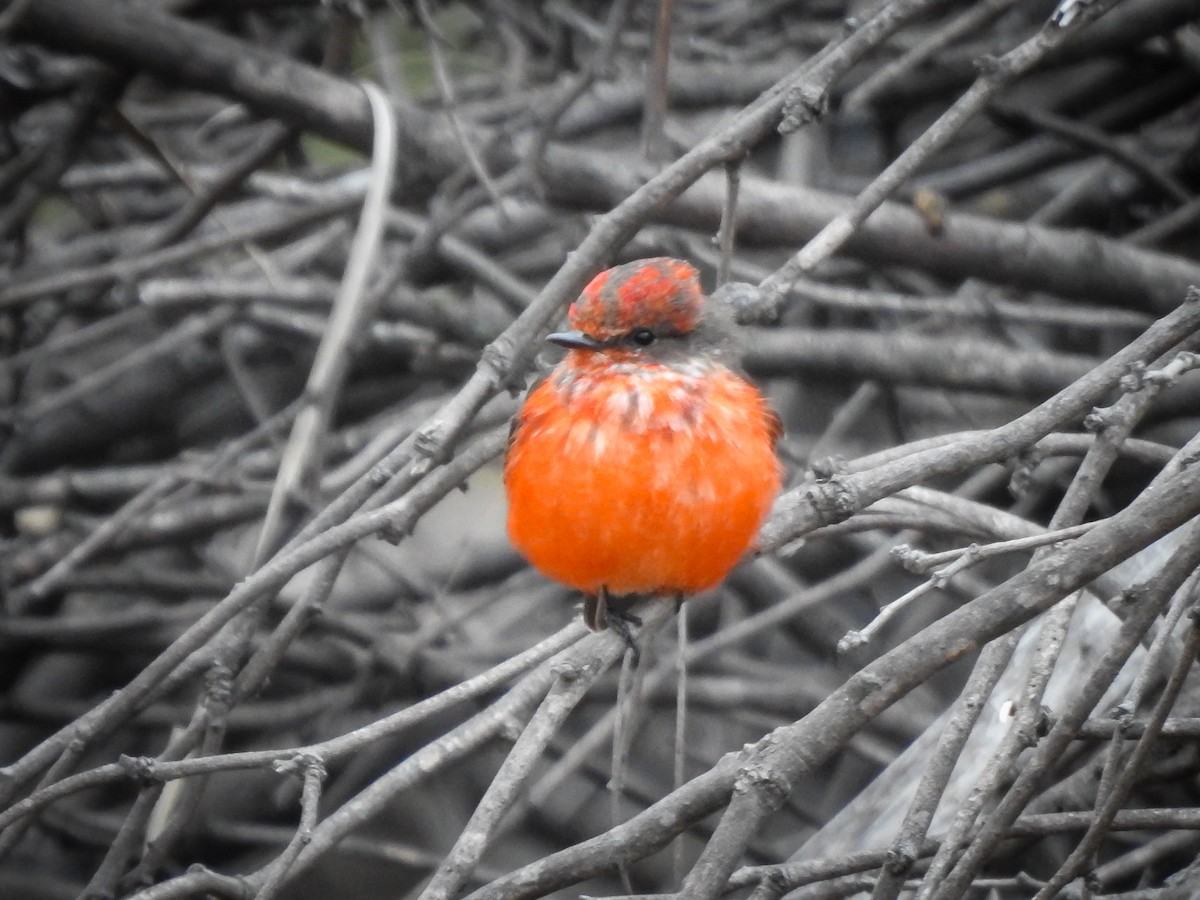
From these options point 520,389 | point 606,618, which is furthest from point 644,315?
point 606,618

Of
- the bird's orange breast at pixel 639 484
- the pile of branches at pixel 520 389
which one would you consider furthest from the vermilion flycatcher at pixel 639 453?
the pile of branches at pixel 520 389

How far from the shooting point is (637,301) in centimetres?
312

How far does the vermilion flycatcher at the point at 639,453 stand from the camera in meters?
2.75

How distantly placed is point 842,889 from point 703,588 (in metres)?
0.71

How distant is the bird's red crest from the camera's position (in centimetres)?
311

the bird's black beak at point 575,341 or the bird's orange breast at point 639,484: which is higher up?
the bird's black beak at point 575,341

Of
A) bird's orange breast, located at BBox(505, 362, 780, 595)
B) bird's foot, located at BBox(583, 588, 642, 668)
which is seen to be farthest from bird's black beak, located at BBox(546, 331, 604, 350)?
bird's foot, located at BBox(583, 588, 642, 668)

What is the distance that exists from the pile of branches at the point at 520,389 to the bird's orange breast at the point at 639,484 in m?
0.11

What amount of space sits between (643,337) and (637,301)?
0.08 metres

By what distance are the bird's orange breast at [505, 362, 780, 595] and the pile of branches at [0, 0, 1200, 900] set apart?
111 millimetres

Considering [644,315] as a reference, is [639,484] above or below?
below

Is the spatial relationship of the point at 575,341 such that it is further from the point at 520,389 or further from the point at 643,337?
the point at 520,389

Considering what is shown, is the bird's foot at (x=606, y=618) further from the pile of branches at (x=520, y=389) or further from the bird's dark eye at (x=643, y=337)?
the bird's dark eye at (x=643, y=337)

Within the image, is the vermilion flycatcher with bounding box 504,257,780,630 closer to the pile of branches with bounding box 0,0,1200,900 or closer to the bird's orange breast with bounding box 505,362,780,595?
the bird's orange breast with bounding box 505,362,780,595
